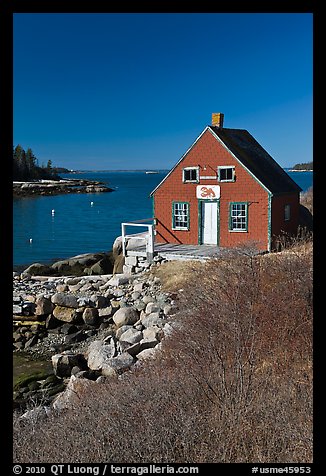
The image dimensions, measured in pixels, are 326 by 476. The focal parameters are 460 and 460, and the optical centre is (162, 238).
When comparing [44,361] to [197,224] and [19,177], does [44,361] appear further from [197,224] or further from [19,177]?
[19,177]

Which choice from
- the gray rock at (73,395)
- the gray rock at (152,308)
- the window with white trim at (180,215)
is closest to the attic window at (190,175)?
the window with white trim at (180,215)

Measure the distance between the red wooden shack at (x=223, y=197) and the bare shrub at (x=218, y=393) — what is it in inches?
352

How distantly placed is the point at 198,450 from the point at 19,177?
106 meters

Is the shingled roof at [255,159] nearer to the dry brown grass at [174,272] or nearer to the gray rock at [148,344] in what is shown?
the dry brown grass at [174,272]

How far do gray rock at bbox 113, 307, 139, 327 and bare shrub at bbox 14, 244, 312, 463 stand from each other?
514cm

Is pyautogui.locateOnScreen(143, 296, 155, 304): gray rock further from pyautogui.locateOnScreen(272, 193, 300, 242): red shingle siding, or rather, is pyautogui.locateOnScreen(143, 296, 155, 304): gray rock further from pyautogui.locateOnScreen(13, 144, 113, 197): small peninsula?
pyautogui.locateOnScreen(13, 144, 113, 197): small peninsula

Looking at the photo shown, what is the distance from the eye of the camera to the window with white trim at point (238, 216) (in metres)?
18.8

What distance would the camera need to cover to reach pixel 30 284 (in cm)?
2022

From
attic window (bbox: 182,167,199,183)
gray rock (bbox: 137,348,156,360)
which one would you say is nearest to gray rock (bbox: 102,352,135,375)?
gray rock (bbox: 137,348,156,360)

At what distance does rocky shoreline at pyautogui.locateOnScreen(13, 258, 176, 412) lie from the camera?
11.4 meters

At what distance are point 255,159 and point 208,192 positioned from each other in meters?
2.88

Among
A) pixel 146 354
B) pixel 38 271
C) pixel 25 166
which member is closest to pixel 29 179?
pixel 25 166

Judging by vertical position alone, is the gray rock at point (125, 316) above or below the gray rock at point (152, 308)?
below
